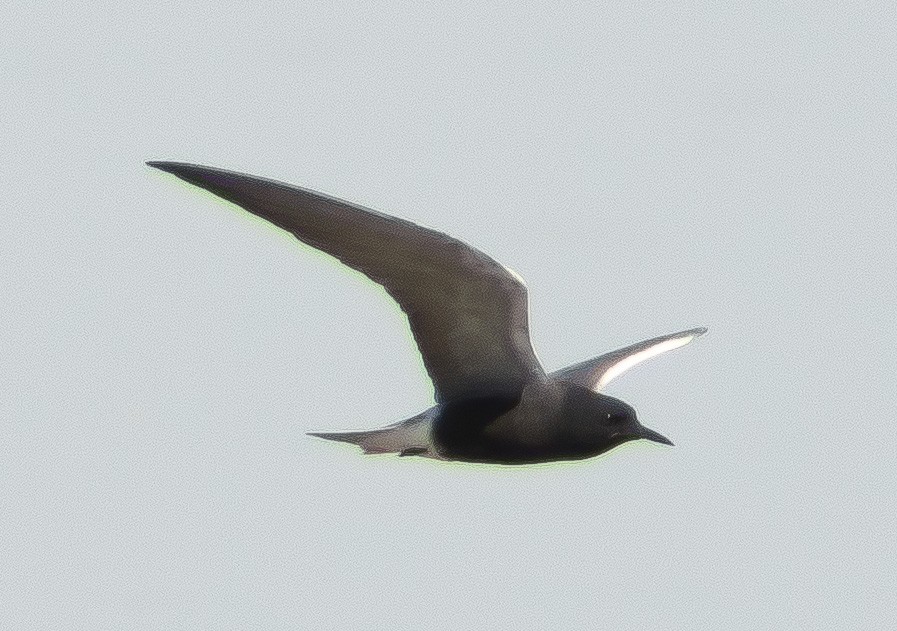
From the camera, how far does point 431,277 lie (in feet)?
26.5

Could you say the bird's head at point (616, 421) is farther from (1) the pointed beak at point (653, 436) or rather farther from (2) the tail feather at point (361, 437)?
(2) the tail feather at point (361, 437)

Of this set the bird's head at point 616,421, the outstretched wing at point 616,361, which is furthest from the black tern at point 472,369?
the outstretched wing at point 616,361

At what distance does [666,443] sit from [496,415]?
88cm

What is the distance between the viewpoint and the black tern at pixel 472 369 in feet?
25.9

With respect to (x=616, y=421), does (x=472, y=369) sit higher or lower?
higher

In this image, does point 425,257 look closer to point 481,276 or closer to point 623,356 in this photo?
point 481,276

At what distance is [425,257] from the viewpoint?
7934 millimetres

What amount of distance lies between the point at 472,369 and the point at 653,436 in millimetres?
973

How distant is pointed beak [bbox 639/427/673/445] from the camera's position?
27.9 feet

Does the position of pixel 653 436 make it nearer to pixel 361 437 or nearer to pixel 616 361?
pixel 616 361

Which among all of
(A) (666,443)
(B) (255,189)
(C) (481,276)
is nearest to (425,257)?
(C) (481,276)

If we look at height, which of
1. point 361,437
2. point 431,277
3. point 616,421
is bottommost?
point 361,437

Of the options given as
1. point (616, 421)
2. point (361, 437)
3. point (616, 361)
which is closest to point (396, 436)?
point (361, 437)

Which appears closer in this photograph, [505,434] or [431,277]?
[431,277]
